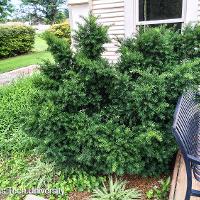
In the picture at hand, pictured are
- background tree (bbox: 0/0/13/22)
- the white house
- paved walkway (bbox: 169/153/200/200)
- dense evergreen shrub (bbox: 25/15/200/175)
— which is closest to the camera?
paved walkway (bbox: 169/153/200/200)

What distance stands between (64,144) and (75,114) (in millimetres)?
338

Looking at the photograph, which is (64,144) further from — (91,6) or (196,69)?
(91,6)

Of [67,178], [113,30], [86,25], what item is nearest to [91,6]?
[113,30]

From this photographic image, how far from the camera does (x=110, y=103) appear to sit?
9.51 ft

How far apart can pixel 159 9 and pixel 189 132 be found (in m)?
3.21

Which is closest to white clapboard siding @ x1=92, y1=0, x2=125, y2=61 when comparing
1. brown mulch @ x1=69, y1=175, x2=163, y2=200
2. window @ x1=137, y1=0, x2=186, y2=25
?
window @ x1=137, y1=0, x2=186, y2=25

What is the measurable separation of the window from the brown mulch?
2980mm

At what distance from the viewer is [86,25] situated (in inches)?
108

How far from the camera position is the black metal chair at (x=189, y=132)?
1.82 meters

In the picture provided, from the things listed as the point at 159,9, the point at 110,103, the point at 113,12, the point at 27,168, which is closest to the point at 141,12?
the point at 159,9

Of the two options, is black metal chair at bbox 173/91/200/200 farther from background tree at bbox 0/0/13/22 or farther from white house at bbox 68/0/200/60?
background tree at bbox 0/0/13/22

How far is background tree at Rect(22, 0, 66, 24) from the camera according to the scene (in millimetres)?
54781

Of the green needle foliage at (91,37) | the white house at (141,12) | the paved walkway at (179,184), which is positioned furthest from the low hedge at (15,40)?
the paved walkway at (179,184)

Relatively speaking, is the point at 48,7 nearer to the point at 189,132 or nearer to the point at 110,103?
the point at 110,103
